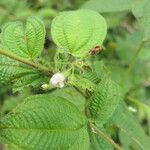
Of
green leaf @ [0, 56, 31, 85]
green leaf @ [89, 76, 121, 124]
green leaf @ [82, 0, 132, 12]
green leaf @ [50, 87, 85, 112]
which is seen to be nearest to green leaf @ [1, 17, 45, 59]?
green leaf @ [0, 56, 31, 85]

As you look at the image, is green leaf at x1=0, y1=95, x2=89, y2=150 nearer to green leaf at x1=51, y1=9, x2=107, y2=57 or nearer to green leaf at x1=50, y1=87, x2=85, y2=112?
green leaf at x1=51, y1=9, x2=107, y2=57

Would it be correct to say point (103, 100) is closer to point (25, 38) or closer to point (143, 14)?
point (25, 38)

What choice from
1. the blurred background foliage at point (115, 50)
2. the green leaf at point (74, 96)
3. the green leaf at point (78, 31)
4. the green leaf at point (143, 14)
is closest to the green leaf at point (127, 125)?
the green leaf at point (74, 96)

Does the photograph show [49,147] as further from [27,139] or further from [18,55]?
[18,55]

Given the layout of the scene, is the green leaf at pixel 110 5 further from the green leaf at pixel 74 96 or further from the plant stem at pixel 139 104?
the plant stem at pixel 139 104

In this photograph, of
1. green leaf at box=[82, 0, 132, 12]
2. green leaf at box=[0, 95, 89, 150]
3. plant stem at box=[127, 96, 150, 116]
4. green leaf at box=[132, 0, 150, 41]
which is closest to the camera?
green leaf at box=[0, 95, 89, 150]
